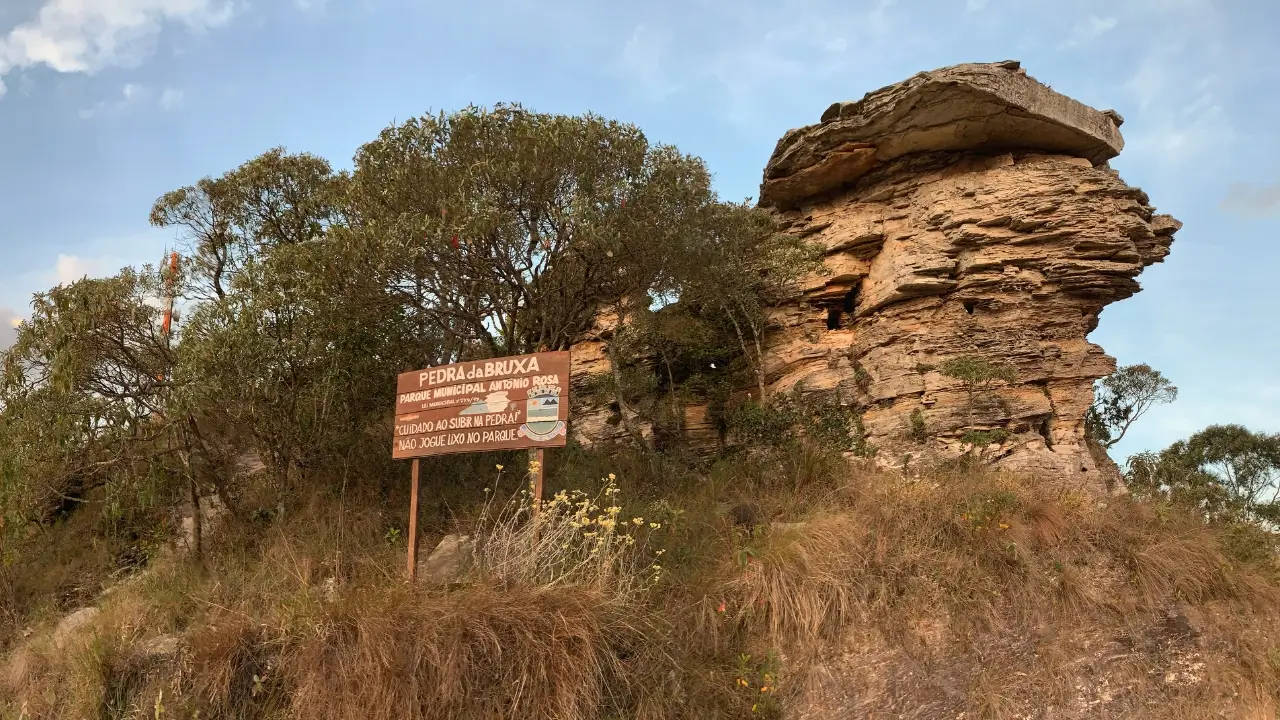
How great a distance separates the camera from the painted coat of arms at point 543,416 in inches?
281

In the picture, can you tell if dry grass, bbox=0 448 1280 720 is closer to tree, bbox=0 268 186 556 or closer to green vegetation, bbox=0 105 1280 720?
green vegetation, bbox=0 105 1280 720

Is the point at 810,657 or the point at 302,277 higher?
the point at 302,277

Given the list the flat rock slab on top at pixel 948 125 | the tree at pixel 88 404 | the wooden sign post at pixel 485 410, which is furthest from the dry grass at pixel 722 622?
the flat rock slab on top at pixel 948 125

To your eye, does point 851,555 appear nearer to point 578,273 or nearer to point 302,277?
point 578,273

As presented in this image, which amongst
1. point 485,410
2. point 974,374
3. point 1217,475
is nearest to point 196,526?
point 485,410

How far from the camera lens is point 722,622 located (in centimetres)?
714

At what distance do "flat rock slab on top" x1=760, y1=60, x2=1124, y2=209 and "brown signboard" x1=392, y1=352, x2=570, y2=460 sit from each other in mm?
9019

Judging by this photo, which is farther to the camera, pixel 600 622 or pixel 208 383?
pixel 208 383

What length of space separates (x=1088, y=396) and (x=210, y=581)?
43.0 ft

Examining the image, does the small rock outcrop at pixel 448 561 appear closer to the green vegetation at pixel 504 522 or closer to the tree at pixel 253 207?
the green vegetation at pixel 504 522

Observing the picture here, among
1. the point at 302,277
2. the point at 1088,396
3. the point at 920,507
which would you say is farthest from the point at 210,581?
the point at 1088,396

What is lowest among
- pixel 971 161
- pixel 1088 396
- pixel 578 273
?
pixel 1088 396

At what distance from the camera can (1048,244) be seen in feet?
41.7

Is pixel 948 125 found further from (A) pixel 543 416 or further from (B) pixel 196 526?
(B) pixel 196 526
